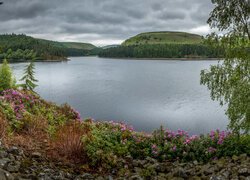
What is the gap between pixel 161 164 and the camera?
35.5 feet

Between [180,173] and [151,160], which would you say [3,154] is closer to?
[151,160]

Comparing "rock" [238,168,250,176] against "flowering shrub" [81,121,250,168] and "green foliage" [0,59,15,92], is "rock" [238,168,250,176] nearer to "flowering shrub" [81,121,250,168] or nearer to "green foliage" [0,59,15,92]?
"flowering shrub" [81,121,250,168]

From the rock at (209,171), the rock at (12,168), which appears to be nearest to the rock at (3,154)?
the rock at (12,168)

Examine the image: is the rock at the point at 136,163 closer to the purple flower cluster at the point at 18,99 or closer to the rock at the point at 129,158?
the rock at the point at 129,158

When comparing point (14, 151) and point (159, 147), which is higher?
point (14, 151)

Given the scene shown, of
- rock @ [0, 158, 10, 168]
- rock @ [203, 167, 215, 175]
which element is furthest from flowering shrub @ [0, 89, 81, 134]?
rock @ [203, 167, 215, 175]

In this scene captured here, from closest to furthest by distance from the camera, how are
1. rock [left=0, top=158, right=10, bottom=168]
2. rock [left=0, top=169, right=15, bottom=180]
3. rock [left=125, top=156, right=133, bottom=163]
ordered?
rock [left=0, top=169, right=15, bottom=180] → rock [left=0, top=158, right=10, bottom=168] → rock [left=125, top=156, right=133, bottom=163]

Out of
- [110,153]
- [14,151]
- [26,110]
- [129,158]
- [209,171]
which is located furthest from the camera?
[26,110]

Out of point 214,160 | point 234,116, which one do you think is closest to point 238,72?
point 234,116

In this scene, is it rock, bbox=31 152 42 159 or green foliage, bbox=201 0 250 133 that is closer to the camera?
rock, bbox=31 152 42 159

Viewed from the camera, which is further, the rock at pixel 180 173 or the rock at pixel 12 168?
the rock at pixel 180 173

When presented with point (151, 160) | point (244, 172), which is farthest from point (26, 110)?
point (244, 172)

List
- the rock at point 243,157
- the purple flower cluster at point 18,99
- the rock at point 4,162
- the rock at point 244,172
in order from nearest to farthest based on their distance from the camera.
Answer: the rock at point 4,162 → the rock at point 244,172 → the rock at point 243,157 → the purple flower cluster at point 18,99

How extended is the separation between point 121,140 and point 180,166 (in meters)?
2.85
